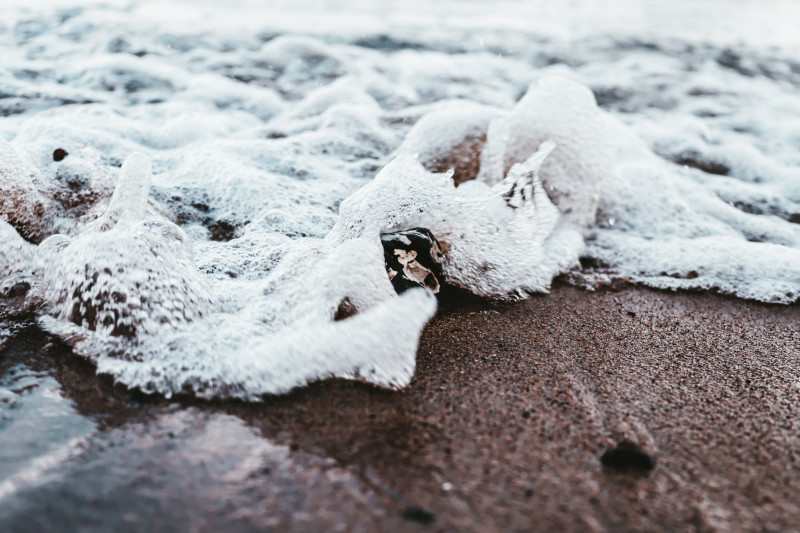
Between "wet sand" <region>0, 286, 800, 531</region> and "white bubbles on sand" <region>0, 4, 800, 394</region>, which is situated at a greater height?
"white bubbles on sand" <region>0, 4, 800, 394</region>

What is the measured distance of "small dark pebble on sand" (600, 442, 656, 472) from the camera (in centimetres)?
100

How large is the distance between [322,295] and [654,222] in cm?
176

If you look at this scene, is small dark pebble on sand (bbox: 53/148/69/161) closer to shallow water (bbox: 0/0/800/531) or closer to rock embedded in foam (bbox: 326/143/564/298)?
shallow water (bbox: 0/0/800/531)

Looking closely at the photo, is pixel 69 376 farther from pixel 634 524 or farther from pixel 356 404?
pixel 634 524

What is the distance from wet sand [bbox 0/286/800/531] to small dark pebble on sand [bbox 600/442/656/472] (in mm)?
15

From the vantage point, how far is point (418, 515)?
0.86 meters

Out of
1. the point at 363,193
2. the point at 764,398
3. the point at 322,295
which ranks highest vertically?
the point at 363,193

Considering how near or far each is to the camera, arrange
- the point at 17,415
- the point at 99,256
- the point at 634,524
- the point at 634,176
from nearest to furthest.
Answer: the point at 634,524 < the point at 17,415 < the point at 99,256 < the point at 634,176

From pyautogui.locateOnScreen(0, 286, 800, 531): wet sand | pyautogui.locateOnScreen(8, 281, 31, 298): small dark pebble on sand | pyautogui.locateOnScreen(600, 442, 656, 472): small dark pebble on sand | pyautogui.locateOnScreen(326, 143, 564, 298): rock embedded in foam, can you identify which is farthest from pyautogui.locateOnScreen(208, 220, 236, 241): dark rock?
pyautogui.locateOnScreen(600, 442, 656, 472): small dark pebble on sand

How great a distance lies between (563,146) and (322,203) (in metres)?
1.11

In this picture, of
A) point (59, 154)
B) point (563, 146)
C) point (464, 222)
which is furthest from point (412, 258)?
point (59, 154)

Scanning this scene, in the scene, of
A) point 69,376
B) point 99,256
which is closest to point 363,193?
point 99,256

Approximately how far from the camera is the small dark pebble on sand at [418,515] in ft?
2.79

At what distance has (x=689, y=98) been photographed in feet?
16.0
